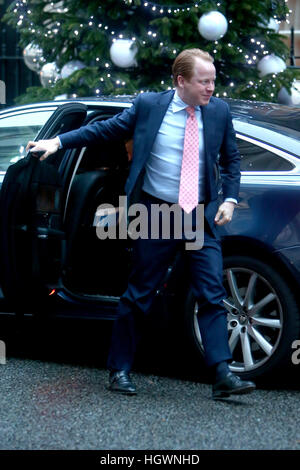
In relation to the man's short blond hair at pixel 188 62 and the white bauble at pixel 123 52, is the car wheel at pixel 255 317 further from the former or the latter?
the white bauble at pixel 123 52

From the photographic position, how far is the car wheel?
4.86 metres

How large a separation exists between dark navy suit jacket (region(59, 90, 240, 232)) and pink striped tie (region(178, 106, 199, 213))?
0.06 metres

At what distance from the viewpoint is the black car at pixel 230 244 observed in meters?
4.86

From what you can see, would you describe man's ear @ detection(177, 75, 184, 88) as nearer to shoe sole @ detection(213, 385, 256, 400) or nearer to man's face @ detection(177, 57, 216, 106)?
man's face @ detection(177, 57, 216, 106)

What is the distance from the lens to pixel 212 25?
8797 mm

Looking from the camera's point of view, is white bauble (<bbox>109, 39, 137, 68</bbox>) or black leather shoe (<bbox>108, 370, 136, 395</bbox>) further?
white bauble (<bbox>109, 39, 137, 68</bbox>)

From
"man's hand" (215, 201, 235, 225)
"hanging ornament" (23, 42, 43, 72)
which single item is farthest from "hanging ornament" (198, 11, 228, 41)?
"man's hand" (215, 201, 235, 225)

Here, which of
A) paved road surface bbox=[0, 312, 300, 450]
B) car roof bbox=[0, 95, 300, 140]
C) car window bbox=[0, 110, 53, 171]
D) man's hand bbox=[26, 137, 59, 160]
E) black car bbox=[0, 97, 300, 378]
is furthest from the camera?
car window bbox=[0, 110, 53, 171]

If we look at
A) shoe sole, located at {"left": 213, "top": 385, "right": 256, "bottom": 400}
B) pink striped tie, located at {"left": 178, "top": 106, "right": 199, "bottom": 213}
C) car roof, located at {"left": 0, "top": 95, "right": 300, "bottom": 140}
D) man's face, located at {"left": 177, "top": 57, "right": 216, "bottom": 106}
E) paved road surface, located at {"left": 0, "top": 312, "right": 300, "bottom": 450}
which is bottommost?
paved road surface, located at {"left": 0, "top": 312, "right": 300, "bottom": 450}

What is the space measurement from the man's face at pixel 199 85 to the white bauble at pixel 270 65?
491cm

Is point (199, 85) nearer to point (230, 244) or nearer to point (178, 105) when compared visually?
point (178, 105)

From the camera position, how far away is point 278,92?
9562mm

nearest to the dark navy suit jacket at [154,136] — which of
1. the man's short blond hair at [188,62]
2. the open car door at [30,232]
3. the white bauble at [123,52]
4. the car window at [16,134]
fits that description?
the man's short blond hair at [188,62]

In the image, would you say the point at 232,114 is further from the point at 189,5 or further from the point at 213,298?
the point at 189,5
